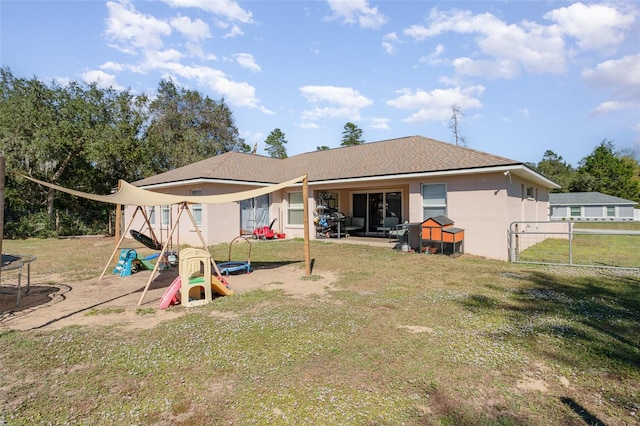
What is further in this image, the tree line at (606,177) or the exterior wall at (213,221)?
the tree line at (606,177)

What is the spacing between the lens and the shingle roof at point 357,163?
11383 millimetres

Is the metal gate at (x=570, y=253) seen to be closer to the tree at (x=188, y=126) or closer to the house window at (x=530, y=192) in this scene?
the house window at (x=530, y=192)

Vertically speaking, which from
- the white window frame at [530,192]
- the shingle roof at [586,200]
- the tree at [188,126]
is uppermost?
the tree at [188,126]

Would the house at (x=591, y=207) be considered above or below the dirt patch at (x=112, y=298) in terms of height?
above

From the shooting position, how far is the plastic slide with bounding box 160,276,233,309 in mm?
5465

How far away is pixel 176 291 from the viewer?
5.58m

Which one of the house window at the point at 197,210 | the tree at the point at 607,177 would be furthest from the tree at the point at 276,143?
the tree at the point at 607,177

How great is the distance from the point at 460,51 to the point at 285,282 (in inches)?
513

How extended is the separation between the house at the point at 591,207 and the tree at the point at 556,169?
429 inches

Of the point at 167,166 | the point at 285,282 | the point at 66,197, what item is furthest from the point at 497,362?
the point at 167,166

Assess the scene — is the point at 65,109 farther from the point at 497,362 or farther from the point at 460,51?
the point at 497,362

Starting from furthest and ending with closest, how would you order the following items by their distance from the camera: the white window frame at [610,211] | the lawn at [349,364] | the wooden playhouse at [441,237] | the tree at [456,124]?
the tree at [456,124]
the white window frame at [610,211]
the wooden playhouse at [441,237]
the lawn at [349,364]

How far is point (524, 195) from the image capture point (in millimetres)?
12719

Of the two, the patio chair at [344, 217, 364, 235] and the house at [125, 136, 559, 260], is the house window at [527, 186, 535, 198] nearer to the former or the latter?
the house at [125, 136, 559, 260]
